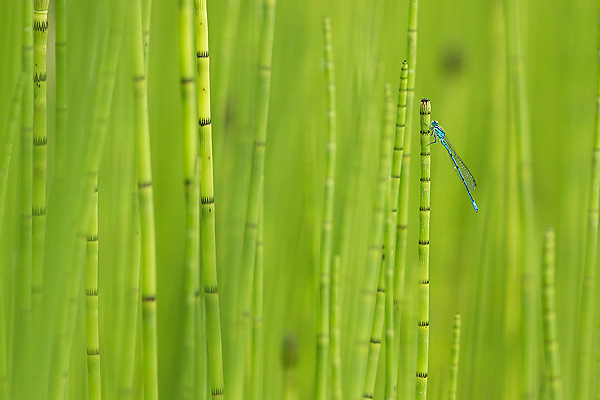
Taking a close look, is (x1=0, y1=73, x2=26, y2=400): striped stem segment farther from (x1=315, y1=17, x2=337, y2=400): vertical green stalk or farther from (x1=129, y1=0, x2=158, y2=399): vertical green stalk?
(x1=315, y1=17, x2=337, y2=400): vertical green stalk

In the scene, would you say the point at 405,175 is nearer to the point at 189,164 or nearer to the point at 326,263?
the point at 326,263

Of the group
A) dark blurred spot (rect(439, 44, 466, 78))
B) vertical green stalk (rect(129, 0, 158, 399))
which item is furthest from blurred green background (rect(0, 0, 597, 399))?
vertical green stalk (rect(129, 0, 158, 399))

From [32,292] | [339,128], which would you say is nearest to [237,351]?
[32,292]

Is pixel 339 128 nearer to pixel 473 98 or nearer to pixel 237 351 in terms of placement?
pixel 473 98

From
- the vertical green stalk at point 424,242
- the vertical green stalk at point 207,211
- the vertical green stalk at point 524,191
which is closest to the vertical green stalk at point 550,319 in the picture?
the vertical green stalk at point 524,191

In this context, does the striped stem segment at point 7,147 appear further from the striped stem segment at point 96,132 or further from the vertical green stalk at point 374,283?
the vertical green stalk at point 374,283

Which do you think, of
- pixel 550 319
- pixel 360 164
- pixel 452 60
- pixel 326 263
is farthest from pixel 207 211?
pixel 452 60
